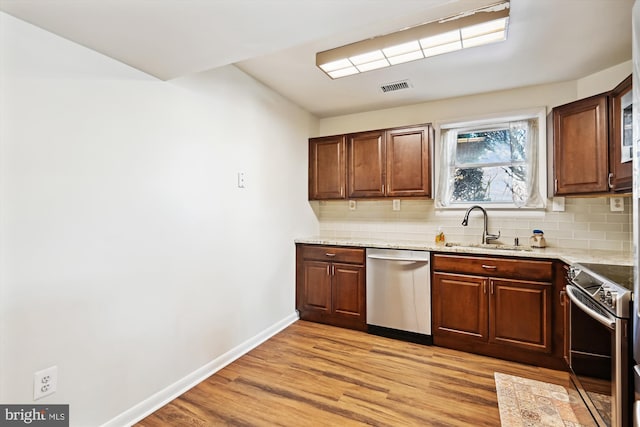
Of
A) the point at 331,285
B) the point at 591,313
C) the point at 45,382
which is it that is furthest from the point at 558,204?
the point at 45,382

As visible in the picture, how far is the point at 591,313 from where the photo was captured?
5.19ft

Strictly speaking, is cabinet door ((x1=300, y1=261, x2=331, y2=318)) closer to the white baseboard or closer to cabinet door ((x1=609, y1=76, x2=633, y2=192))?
the white baseboard

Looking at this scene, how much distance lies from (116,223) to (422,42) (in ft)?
7.27

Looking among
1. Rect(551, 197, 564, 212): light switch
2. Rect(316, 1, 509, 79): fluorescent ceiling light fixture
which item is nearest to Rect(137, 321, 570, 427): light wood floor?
Rect(551, 197, 564, 212): light switch

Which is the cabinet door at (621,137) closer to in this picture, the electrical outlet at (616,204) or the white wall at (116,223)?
the electrical outlet at (616,204)

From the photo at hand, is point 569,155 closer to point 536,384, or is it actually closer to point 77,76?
point 536,384

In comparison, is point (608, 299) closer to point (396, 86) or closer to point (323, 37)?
point (323, 37)

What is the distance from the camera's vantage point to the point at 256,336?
2758 mm

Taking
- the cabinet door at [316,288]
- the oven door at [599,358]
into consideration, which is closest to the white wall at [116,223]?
the cabinet door at [316,288]

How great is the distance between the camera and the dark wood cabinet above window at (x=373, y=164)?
10.1 feet

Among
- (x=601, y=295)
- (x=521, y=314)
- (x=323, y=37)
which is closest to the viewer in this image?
(x=601, y=295)

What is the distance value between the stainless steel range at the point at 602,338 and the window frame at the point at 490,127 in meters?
1.18

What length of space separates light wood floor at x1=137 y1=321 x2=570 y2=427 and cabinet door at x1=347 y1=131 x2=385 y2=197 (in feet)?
5.15

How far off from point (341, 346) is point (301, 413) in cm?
95
